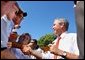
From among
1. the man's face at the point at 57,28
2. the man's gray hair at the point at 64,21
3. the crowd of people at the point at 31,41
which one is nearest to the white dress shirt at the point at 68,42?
the crowd of people at the point at 31,41

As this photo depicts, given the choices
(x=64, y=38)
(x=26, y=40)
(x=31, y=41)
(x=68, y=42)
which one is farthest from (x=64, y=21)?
(x=31, y=41)

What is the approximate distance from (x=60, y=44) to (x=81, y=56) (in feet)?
7.42

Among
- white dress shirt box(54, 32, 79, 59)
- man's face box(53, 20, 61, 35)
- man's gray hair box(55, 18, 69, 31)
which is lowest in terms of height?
white dress shirt box(54, 32, 79, 59)

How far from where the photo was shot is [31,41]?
5.40 metres

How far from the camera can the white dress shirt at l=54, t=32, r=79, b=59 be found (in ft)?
13.4

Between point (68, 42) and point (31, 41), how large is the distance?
138 cm

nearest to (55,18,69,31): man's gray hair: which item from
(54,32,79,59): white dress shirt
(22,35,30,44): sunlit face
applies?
(54,32,79,59): white dress shirt

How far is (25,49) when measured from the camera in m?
3.55

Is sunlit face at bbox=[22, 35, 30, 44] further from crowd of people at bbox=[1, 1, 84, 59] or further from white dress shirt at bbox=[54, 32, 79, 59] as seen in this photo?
white dress shirt at bbox=[54, 32, 79, 59]

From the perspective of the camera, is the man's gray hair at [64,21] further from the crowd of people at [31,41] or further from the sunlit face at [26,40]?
the sunlit face at [26,40]

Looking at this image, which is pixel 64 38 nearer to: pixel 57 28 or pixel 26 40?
pixel 57 28

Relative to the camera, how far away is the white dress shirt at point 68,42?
409cm

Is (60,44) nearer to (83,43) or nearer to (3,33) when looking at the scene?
(3,33)

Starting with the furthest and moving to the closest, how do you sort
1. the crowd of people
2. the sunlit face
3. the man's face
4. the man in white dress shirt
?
the sunlit face < the man's face < the man in white dress shirt < the crowd of people
